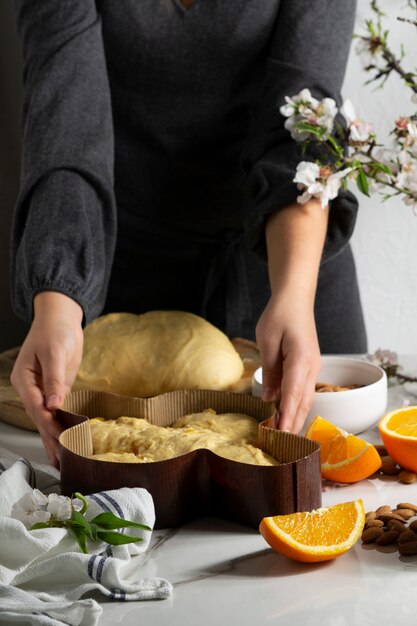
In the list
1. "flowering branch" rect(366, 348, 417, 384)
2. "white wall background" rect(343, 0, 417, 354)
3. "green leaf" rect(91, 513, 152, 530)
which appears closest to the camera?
"green leaf" rect(91, 513, 152, 530)

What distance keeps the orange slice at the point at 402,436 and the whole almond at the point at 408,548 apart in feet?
0.64

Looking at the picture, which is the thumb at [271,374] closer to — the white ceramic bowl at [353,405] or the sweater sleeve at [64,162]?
the white ceramic bowl at [353,405]

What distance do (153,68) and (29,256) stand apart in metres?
0.46

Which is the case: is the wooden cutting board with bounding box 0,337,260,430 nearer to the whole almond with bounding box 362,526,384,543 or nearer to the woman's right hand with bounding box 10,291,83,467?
the woman's right hand with bounding box 10,291,83,467

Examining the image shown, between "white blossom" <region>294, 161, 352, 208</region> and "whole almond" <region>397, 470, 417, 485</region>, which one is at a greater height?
"white blossom" <region>294, 161, 352, 208</region>

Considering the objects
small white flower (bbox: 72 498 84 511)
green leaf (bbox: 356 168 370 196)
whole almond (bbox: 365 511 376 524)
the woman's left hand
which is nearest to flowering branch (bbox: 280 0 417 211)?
green leaf (bbox: 356 168 370 196)

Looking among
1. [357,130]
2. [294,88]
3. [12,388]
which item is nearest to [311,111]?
[357,130]

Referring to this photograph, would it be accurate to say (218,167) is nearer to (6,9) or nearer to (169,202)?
(169,202)

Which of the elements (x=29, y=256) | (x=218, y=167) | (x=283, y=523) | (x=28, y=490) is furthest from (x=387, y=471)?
(x=218, y=167)

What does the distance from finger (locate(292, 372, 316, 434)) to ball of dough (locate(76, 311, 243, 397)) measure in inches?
9.2

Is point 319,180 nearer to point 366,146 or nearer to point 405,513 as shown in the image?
point 366,146

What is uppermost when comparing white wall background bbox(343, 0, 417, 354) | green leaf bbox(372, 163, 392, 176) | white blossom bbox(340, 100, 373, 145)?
white blossom bbox(340, 100, 373, 145)

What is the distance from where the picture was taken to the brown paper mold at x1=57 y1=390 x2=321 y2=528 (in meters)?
0.98

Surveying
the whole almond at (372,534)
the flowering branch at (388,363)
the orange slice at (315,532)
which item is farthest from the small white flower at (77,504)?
the flowering branch at (388,363)
